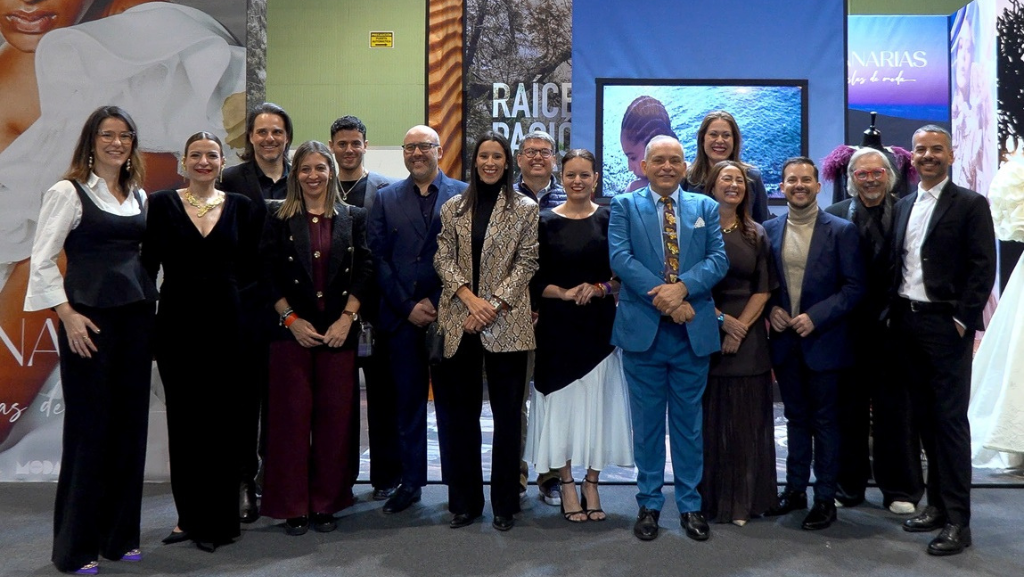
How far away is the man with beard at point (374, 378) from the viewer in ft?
13.3

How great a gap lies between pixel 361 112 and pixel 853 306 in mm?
6119

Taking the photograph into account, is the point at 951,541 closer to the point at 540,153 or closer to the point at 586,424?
the point at 586,424

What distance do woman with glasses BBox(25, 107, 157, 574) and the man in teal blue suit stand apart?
1.90 metres

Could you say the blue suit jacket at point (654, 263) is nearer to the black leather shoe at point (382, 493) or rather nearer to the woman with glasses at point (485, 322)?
the woman with glasses at point (485, 322)

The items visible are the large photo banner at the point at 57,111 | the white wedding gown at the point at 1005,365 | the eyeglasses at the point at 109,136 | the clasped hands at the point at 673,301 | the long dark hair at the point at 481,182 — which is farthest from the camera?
the white wedding gown at the point at 1005,365

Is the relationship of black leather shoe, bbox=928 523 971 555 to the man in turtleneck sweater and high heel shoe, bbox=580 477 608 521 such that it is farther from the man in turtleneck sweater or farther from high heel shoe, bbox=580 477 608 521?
high heel shoe, bbox=580 477 608 521

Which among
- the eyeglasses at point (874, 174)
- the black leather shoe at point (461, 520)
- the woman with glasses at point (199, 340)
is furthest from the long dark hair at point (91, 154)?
the eyeglasses at point (874, 174)

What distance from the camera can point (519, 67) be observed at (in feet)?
25.2

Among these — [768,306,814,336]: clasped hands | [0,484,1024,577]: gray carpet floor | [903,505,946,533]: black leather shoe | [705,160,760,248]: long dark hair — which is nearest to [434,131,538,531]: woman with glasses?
[0,484,1024,577]: gray carpet floor

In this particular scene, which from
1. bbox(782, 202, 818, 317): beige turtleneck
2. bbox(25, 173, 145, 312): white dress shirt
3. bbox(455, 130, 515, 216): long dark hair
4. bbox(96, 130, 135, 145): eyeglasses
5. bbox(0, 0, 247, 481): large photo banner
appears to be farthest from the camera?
bbox(0, 0, 247, 481): large photo banner

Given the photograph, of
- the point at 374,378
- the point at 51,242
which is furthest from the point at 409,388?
the point at 51,242

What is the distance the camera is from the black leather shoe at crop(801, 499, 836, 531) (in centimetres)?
365

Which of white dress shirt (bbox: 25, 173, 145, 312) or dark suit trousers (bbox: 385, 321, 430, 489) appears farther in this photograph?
dark suit trousers (bbox: 385, 321, 430, 489)

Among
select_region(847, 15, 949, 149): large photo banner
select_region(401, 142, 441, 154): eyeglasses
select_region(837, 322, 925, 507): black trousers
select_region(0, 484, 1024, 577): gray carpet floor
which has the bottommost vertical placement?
select_region(0, 484, 1024, 577): gray carpet floor
